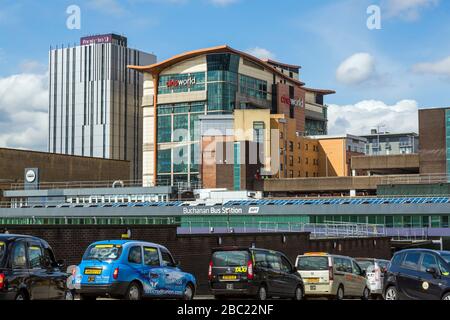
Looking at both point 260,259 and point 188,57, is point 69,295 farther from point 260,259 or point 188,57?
point 188,57

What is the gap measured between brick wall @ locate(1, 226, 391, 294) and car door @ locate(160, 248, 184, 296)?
5.33 meters

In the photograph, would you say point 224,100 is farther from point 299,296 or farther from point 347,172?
point 299,296

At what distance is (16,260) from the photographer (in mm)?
17078

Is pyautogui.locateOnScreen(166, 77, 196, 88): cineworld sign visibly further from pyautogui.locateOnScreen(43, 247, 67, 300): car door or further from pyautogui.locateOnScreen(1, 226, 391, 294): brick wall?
pyautogui.locateOnScreen(43, 247, 67, 300): car door

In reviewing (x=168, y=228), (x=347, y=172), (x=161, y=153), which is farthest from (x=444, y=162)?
(x=168, y=228)

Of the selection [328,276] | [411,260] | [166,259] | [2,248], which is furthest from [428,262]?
[2,248]

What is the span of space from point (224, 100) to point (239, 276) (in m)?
123

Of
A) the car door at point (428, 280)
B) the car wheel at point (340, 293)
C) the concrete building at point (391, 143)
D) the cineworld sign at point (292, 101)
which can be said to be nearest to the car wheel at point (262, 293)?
the car wheel at point (340, 293)

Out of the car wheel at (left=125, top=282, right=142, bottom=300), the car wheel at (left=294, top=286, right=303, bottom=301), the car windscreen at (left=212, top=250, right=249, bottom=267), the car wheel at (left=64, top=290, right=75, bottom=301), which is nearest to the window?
the car windscreen at (left=212, top=250, right=249, bottom=267)

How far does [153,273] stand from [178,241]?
960cm

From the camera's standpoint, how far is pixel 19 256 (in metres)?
17.2

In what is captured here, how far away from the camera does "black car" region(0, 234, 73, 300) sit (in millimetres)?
16531
